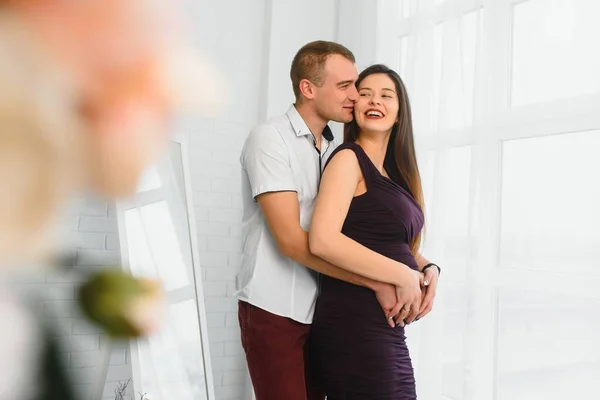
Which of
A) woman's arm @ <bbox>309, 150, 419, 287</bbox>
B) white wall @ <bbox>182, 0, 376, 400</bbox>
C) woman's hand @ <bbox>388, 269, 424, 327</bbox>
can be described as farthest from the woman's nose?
white wall @ <bbox>182, 0, 376, 400</bbox>

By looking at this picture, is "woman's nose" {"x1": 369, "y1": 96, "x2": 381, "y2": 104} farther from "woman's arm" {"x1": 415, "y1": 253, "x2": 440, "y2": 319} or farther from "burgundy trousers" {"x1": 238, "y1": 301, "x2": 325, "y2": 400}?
"burgundy trousers" {"x1": 238, "y1": 301, "x2": 325, "y2": 400}

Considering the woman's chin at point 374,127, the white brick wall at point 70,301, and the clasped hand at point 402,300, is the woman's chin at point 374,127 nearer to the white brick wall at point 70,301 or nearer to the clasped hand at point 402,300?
the clasped hand at point 402,300

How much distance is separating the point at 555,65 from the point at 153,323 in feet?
9.04

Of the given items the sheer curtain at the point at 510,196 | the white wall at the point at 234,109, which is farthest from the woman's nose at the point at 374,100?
the white wall at the point at 234,109

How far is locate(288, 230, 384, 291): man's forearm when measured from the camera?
188 cm

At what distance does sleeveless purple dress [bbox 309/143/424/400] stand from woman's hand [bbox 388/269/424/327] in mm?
49

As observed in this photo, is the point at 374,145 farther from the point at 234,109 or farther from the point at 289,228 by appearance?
the point at 234,109

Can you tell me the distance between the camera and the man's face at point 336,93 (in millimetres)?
2113

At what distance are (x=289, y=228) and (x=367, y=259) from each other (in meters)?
0.27

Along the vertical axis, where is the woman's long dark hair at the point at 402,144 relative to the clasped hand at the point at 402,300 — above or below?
above

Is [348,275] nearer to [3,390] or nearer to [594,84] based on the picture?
[594,84]

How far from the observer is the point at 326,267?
6.26ft

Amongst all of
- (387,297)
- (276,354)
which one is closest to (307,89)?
(387,297)

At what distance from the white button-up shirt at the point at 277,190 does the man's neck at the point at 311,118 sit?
40 millimetres
